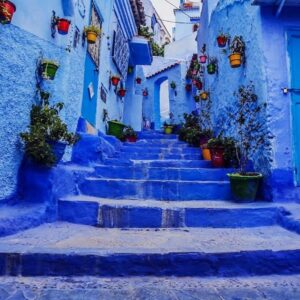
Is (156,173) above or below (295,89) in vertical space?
below

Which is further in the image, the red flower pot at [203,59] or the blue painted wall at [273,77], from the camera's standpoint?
the red flower pot at [203,59]

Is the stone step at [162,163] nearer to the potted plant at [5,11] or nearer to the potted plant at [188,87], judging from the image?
the potted plant at [5,11]

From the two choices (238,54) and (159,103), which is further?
(159,103)

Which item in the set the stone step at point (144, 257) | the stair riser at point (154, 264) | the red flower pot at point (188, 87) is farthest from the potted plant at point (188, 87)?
the stair riser at point (154, 264)

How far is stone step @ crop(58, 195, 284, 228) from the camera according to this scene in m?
3.68

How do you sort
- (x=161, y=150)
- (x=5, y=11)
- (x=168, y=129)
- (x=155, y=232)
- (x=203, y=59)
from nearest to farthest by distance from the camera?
1. (x=5, y=11)
2. (x=155, y=232)
3. (x=161, y=150)
4. (x=203, y=59)
5. (x=168, y=129)

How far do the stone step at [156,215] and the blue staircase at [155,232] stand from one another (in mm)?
12

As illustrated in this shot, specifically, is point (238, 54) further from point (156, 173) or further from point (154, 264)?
point (154, 264)

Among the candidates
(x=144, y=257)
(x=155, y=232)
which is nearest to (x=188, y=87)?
(x=155, y=232)

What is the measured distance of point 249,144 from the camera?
4.85 metres

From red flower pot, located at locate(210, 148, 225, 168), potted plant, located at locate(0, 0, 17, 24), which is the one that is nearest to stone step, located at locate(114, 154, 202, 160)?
red flower pot, located at locate(210, 148, 225, 168)

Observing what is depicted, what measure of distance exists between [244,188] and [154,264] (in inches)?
86.9

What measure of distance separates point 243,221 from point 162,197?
1239 mm

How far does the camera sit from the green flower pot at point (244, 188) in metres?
4.22
